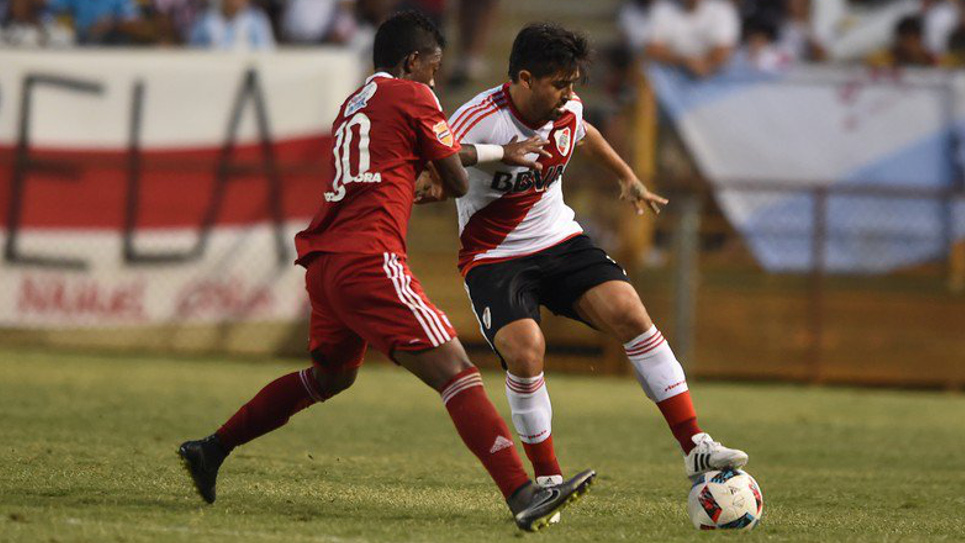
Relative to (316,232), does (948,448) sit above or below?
below

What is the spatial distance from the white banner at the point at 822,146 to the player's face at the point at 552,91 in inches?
326

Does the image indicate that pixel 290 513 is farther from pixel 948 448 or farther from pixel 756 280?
pixel 756 280

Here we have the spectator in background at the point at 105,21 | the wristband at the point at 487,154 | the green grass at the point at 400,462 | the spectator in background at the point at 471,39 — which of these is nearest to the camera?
the green grass at the point at 400,462

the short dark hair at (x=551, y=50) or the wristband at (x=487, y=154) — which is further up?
the short dark hair at (x=551, y=50)

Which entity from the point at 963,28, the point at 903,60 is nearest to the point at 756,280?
the point at 903,60

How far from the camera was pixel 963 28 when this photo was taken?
1758 cm

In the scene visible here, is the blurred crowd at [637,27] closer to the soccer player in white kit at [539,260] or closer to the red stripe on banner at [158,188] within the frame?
the red stripe on banner at [158,188]

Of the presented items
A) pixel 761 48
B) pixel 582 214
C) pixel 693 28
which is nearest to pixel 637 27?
pixel 693 28

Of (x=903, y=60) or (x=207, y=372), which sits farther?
(x=903, y=60)

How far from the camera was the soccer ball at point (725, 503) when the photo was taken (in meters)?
6.57

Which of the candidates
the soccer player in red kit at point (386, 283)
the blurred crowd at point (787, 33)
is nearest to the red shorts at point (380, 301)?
the soccer player in red kit at point (386, 283)

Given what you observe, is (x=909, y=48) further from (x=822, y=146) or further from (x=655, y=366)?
(x=655, y=366)

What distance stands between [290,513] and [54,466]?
1.71 m

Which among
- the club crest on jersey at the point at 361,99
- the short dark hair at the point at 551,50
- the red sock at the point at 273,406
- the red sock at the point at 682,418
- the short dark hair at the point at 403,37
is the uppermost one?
the short dark hair at the point at 403,37
